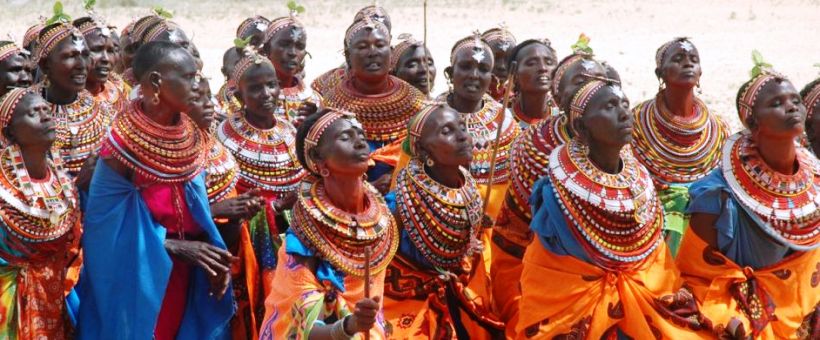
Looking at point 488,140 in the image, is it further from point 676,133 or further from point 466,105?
point 676,133

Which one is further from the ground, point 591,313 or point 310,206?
point 310,206

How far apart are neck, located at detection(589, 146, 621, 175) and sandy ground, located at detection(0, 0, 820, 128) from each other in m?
13.2

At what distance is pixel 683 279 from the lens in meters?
7.48

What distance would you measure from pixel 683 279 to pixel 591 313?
0.63 m

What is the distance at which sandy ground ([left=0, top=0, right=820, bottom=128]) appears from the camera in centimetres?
2531

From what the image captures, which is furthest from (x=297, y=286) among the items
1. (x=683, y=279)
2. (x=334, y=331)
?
(x=683, y=279)

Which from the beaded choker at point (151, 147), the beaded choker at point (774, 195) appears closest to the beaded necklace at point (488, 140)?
the beaded choker at point (774, 195)

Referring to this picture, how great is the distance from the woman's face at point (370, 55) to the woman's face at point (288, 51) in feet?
1.66

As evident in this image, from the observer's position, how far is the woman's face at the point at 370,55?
958 cm

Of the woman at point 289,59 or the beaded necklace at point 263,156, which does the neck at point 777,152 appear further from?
the woman at point 289,59

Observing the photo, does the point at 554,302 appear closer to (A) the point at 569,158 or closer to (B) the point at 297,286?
(A) the point at 569,158

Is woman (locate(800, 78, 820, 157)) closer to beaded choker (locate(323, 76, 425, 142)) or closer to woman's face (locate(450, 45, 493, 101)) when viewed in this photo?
woman's face (locate(450, 45, 493, 101))

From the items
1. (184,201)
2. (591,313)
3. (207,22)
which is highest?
(184,201)

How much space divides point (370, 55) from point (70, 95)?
6.90ft
